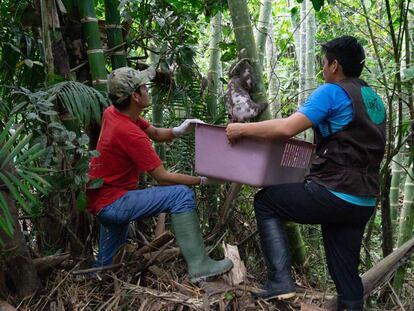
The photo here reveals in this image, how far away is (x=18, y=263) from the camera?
8.68 ft

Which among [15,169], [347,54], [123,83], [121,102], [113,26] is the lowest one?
[15,169]

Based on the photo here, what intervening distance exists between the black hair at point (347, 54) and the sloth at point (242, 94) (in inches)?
Answer: 25.4

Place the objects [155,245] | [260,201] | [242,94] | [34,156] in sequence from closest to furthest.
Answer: [34,156] < [260,201] < [242,94] < [155,245]

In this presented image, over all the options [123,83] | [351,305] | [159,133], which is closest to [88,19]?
[123,83]

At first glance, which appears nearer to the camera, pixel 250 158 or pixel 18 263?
pixel 250 158

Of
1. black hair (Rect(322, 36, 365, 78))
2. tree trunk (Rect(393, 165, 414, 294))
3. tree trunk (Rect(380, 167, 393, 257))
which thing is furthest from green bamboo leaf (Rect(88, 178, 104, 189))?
tree trunk (Rect(393, 165, 414, 294))

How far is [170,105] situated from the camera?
3.87m

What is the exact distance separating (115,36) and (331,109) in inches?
69.6

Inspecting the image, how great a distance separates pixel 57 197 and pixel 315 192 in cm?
160

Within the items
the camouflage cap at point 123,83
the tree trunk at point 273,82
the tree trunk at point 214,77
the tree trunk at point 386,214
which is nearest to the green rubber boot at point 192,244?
the camouflage cap at point 123,83

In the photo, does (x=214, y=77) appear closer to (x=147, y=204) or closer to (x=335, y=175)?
(x=147, y=204)

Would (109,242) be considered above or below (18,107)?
Answer: below

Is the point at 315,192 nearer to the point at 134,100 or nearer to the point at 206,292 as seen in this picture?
the point at 206,292

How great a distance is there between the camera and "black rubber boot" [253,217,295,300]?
2.53 metres
